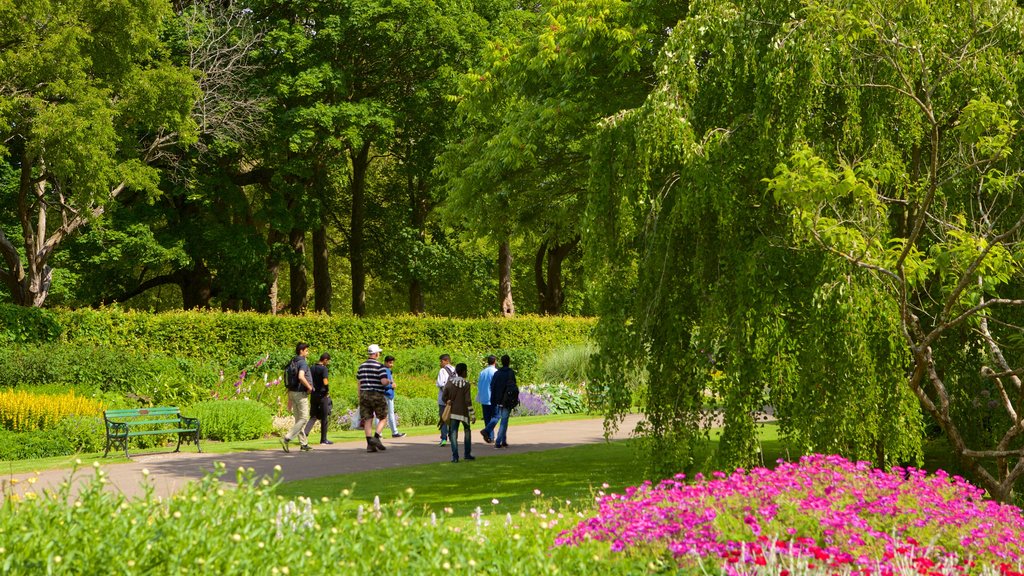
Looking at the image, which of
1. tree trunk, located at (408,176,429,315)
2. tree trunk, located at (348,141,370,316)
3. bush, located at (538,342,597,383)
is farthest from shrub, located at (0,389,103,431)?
tree trunk, located at (408,176,429,315)

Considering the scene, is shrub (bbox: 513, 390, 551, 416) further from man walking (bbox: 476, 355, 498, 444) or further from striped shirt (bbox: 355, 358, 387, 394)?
striped shirt (bbox: 355, 358, 387, 394)

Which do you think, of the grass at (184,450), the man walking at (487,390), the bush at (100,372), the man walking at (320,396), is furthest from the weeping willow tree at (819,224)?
the bush at (100,372)

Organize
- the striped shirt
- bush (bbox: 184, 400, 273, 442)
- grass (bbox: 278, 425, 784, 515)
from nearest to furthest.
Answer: grass (bbox: 278, 425, 784, 515)
the striped shirt
bush (bbox: 184, 400, 273, 442)

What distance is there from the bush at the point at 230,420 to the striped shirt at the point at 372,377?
3113 millimetres

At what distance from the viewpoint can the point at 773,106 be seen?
32.7ft

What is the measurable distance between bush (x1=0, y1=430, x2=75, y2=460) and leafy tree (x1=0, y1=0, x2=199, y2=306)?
6.35 m

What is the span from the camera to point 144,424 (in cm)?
1817

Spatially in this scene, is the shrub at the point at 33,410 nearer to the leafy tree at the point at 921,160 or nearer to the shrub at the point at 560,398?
the shrub at the point at 560,398

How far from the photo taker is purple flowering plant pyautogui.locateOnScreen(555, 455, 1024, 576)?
632 centimetres

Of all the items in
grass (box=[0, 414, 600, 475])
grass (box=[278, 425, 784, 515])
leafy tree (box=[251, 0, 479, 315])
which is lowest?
grass (box=[278, 425, 784, 515])

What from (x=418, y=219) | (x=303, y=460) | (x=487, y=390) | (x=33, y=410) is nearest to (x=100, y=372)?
(x=33, y=410)

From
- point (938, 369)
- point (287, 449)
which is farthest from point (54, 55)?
point (938, 369)

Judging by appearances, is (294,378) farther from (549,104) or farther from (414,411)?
(414,411)

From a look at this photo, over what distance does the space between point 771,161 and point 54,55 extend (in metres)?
16.7
